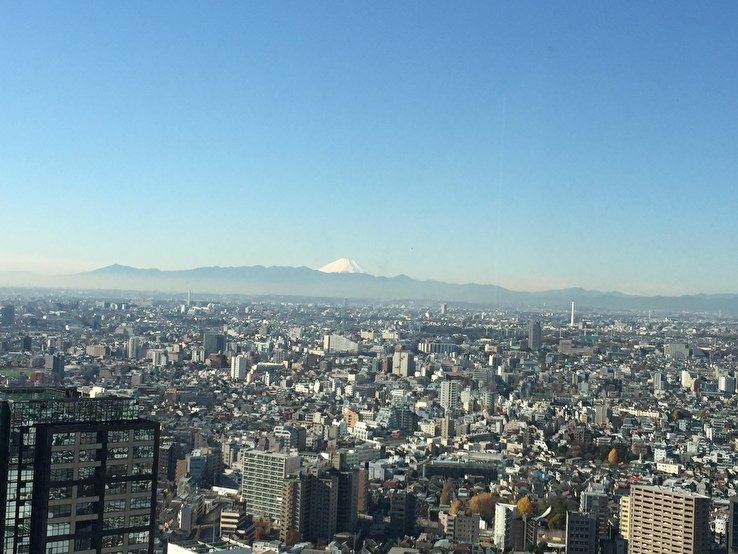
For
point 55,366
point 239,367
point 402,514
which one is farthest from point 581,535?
point 239,367

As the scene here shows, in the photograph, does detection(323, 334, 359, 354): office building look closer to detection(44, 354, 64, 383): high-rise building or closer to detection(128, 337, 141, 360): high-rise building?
detection(128, 337, 141, 360): high-rise building

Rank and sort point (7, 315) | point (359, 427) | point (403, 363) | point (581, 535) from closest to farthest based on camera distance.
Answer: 1. point (581, 535)
2. point (359, 427)
3. point (7, 315)
4. point (403, 363)

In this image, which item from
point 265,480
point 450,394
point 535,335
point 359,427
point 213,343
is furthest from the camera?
point 535,335

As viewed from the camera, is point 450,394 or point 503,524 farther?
point 450,394

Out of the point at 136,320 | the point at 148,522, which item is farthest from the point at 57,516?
the point at 136,320

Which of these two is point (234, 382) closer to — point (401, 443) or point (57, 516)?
point (401, 443)

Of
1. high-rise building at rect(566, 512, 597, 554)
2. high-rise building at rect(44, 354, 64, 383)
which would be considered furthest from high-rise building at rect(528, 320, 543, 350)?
high-rise building at rect(566, 512, 597, 554)

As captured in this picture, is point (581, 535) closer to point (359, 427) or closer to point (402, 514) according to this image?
point (402, 514)

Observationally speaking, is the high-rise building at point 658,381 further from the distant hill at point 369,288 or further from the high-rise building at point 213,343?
the high-rise building at point 213,343
